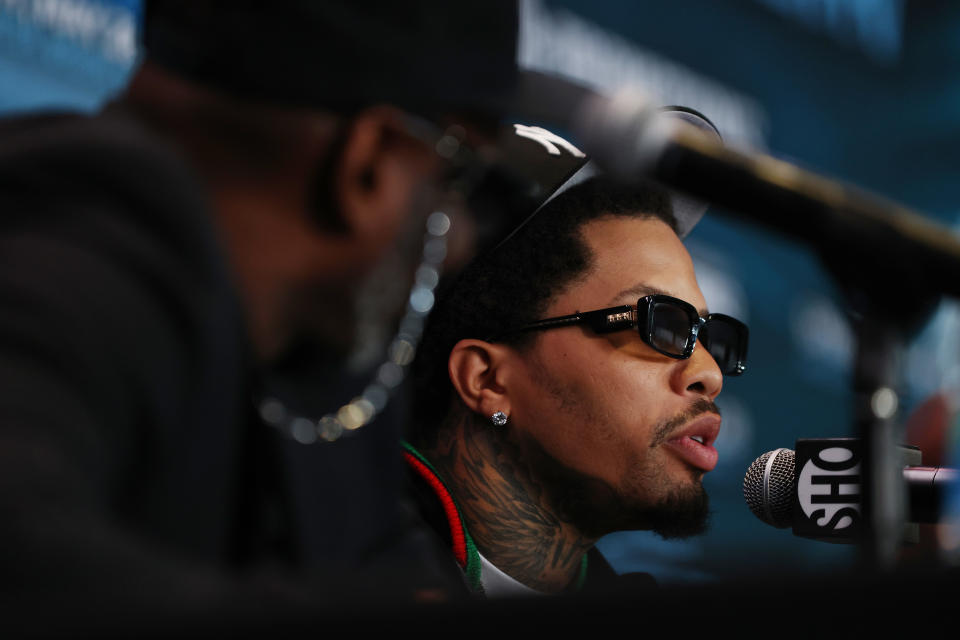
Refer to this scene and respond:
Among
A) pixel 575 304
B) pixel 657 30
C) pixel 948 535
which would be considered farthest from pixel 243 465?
pixel 657 30

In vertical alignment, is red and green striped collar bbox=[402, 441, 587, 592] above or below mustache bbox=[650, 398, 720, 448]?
below

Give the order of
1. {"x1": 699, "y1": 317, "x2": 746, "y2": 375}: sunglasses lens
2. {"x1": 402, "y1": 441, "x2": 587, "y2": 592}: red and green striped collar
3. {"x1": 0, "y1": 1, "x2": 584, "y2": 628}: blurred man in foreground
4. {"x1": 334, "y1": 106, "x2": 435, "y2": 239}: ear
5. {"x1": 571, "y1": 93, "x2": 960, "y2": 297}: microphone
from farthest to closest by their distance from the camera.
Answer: {"x1": 699, "y1": 317, "x2": 746, "y2": 375}: sunglasses lens → {"x1": 402, "y1": 441, "x2": 587, "y2": 592}: red and green striped collar → {"x1": 334, "y1": 106, "x2": 435, "y2": 239}: ear → {"x1": 571, "y1": 93, "x2": 960, "y2": 297}: microphone → {"x1": 0, "y1": 1, "x2": 584, "y2": 628}: blurred man in foreground

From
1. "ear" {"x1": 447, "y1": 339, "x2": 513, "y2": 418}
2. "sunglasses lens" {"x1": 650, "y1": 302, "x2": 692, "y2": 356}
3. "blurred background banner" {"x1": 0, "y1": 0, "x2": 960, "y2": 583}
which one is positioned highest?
"blurred background banner" {"x1": 0, "y1": 0, "x2": 960, "y2": 583}

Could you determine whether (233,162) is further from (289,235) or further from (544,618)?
(544,618)

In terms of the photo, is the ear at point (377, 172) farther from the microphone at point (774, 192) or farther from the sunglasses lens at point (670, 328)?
the sunglasses lens at point (670, 328)

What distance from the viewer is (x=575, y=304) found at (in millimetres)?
1525

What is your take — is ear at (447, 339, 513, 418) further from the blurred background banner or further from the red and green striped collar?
the blurred background banner

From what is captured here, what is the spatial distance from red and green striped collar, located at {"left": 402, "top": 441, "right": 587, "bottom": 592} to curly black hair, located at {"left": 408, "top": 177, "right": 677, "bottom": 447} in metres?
0.08

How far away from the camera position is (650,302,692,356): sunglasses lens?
1.47 m

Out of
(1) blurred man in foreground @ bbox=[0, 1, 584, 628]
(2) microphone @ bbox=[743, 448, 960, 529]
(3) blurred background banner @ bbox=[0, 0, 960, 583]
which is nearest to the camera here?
(1) blurred man in foreground @ bbox=[0, 1, 584, 628]

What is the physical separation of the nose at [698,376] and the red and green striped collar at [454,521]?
0.35 m

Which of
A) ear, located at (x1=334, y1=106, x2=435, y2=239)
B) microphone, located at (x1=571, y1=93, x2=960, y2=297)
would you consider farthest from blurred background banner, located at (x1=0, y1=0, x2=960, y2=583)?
ear, located at (x1=334, y1=106, x2=435, y2=239)

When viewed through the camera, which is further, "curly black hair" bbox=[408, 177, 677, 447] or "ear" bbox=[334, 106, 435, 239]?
"curly black hair" bbox=[408, 177, 677, 447]

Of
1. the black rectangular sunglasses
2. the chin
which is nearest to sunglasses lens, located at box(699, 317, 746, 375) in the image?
the black rectangular sunglasses
